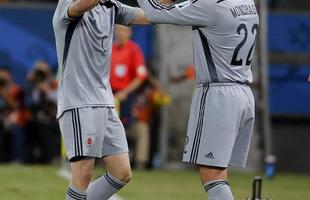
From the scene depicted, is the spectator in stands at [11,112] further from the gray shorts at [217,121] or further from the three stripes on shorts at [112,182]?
the gray shorts at [217,121]

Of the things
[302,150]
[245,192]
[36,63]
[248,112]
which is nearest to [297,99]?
[302,150]

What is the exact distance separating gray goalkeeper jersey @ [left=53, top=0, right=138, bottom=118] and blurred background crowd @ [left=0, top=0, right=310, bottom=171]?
9.44 metres

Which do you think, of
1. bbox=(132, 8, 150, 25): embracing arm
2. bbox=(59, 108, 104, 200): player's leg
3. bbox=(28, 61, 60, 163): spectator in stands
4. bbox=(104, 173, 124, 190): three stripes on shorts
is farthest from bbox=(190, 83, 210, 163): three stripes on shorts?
bbox=(28, 61, 60, 163): spectator in stands

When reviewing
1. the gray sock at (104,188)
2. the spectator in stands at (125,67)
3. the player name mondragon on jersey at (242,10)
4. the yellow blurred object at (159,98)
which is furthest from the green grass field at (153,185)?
the player name mondragon on jersey at (242,10)

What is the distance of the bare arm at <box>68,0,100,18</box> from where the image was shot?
25.7ft

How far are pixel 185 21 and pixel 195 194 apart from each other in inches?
184

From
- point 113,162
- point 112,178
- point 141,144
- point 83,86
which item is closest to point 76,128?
point 83,86

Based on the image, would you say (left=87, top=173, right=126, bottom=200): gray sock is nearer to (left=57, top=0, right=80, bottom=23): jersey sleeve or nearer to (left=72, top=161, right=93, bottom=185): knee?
(left=72, top=161, right=93, bottom=185): knee

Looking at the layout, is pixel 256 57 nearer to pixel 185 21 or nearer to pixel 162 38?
pixel 162 38

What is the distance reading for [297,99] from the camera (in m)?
18.6

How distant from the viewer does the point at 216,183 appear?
27.0 ft

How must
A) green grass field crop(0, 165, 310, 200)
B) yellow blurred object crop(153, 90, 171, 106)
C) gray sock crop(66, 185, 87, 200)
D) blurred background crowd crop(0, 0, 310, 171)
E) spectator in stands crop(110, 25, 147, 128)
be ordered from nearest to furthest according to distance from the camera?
gray sock crop(66, 185, 87, 200), green grass field crop(0, 165, 310, 200), spectator in stands crop(110, 25, 147, 128), yellow blurred object crop(153, 90, 171, 106), blurred background crowd crop(0, 0, 310, 171)

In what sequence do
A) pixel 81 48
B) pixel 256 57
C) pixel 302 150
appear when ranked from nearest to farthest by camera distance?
Answer: pixel 81 48 < pixel 256 57 < pixel 302 150

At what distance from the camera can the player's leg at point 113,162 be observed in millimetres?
8383
